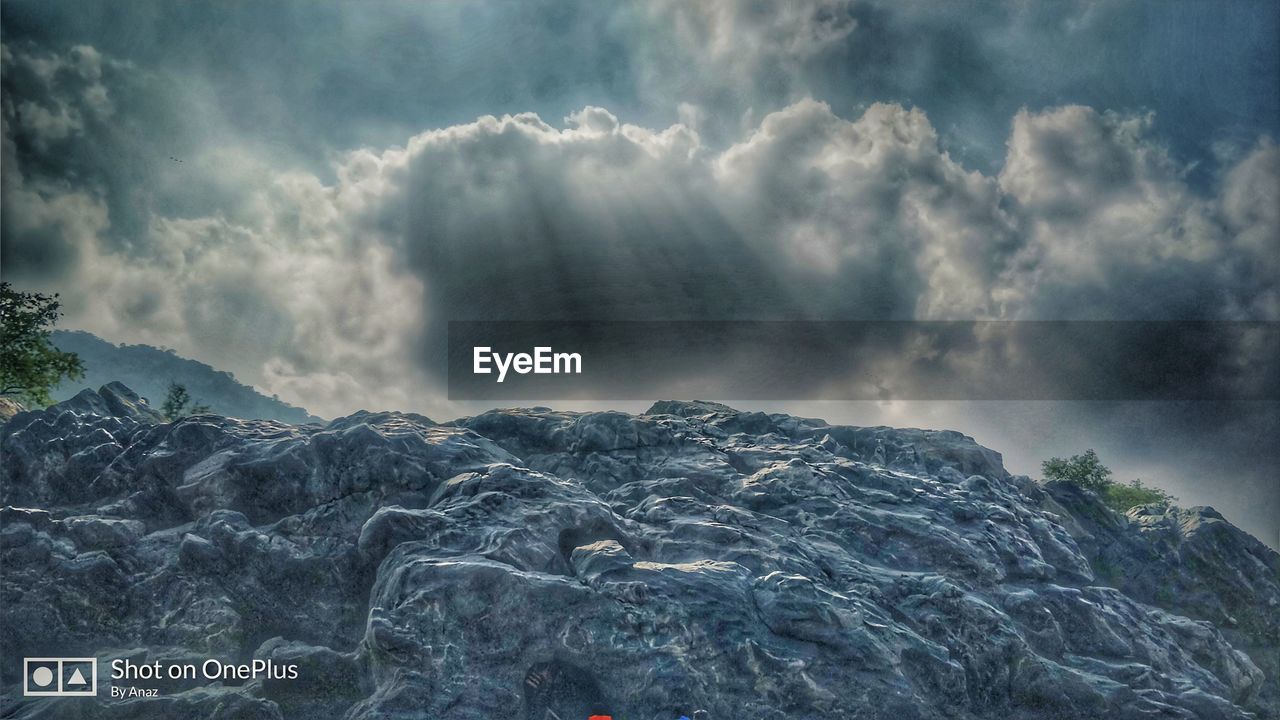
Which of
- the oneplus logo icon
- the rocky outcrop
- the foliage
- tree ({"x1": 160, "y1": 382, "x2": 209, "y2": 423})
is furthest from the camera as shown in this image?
the foliage

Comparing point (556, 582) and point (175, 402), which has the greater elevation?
point (175, 402)

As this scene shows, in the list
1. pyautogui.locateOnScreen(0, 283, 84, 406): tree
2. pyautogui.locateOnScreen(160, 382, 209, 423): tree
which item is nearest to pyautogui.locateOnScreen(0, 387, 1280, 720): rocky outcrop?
pyautogui.locateOnScreen(0, 283, 84, 406): tree

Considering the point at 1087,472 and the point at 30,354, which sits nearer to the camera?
the point at 30,354

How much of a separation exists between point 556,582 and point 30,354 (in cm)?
3263

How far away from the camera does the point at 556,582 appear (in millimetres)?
21797

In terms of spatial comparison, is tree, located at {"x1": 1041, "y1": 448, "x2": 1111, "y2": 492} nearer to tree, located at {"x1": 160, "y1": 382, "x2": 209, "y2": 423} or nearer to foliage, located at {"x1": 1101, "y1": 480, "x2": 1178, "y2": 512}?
foliage, located at {"x1": 1101, "y1": 480, "x2": 1178, "y2": 512}

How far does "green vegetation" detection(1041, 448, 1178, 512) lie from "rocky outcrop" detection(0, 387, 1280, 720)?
2571cm

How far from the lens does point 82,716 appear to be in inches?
835

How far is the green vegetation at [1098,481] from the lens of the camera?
5556 cm

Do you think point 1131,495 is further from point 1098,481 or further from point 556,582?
point 556,582

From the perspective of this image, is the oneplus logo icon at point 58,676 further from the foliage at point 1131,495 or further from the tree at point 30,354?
the foliage at point 1131,495

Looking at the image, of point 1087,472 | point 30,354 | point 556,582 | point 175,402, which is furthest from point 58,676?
point 1087,472

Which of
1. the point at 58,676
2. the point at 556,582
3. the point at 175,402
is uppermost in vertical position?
the point at 175,402

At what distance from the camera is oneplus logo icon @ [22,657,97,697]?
2170 centimetres
